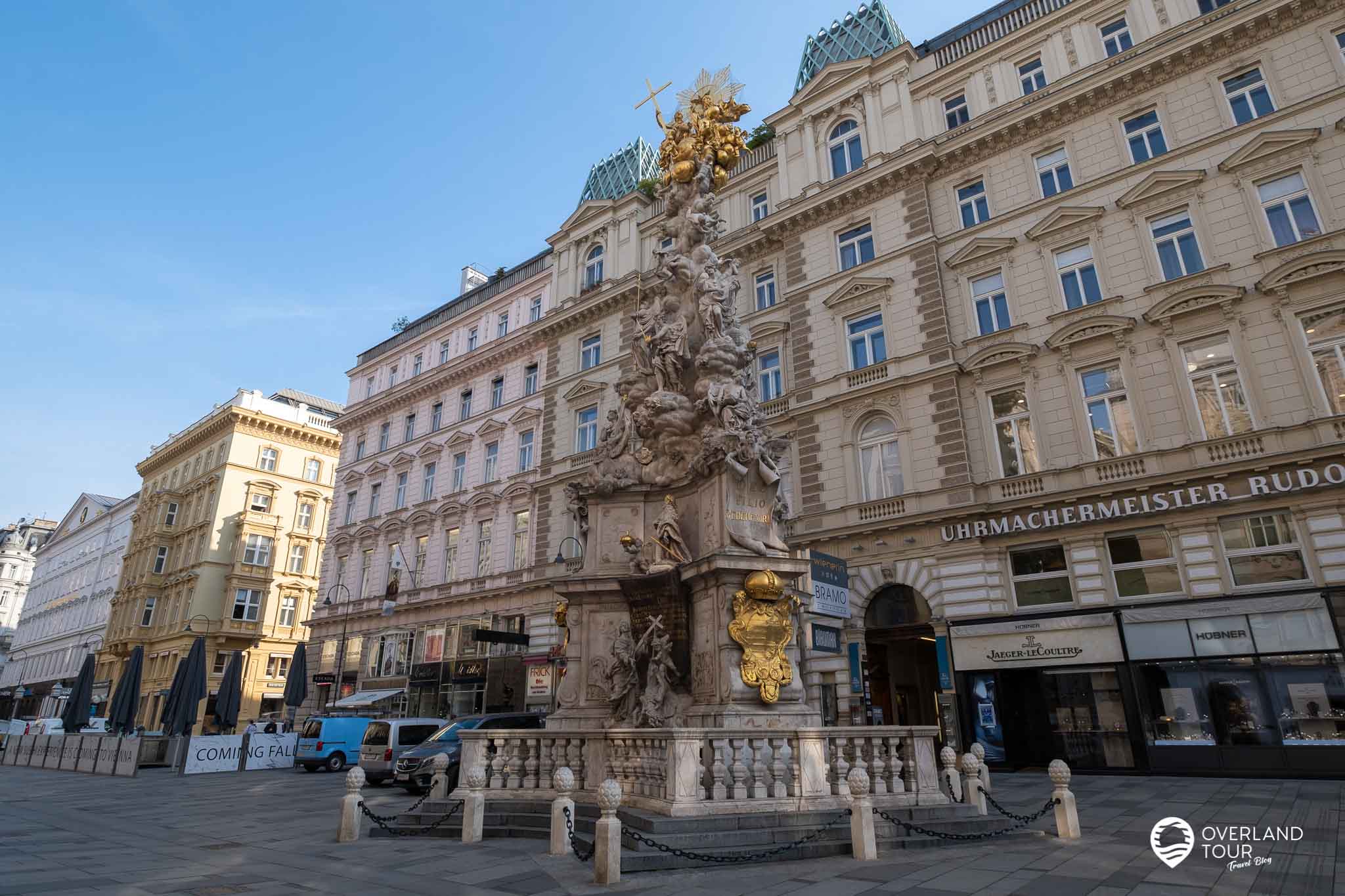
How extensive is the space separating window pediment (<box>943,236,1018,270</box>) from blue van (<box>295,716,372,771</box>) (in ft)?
80.5

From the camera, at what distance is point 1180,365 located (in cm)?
1927

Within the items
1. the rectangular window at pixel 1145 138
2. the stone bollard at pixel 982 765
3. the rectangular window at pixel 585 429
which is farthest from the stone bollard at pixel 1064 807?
the rectangular window at pixel 585 429

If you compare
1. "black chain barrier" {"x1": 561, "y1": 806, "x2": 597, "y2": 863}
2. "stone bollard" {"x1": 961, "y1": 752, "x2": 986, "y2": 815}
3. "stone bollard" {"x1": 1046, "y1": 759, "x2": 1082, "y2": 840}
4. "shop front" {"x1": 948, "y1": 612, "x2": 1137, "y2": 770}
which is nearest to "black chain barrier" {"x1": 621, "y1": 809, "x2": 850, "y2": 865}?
"black chain barrier" {"x1": 561, "y1": 806, "x2": 597, "y2": 863}

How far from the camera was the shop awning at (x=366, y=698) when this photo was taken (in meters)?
33.9

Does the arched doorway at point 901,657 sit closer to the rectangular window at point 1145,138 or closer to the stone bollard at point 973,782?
the stone bollard at point 973,782

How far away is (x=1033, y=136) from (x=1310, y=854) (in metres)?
21.3

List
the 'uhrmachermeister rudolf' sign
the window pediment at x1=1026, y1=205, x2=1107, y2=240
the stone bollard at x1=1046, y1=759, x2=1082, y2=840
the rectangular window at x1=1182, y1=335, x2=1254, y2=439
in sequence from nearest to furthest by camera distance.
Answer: the stone bollard at x1=1046, y1=759, x2=1082, y2=840
the 'uhrmachermeister rudolf' sign
the rectangular window at x1=1182, y1=335, x2=1254, y2=439
the window pediment at x1=1026, y1=205, x2=1107, y2=240

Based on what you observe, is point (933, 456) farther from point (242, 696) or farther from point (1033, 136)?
point (242, 696)

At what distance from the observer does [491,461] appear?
120 ft

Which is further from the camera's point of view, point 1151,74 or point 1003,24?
point 1003,24

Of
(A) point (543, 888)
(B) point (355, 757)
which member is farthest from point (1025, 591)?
(B) point (355, 757)

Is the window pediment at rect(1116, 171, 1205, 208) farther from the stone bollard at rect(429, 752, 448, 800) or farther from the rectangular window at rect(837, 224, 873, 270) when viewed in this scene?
the stone bollard at rect(429, 752, 448, 800)

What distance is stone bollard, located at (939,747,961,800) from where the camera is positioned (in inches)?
432

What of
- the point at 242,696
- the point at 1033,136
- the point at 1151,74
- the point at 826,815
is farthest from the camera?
the point at 242,696
